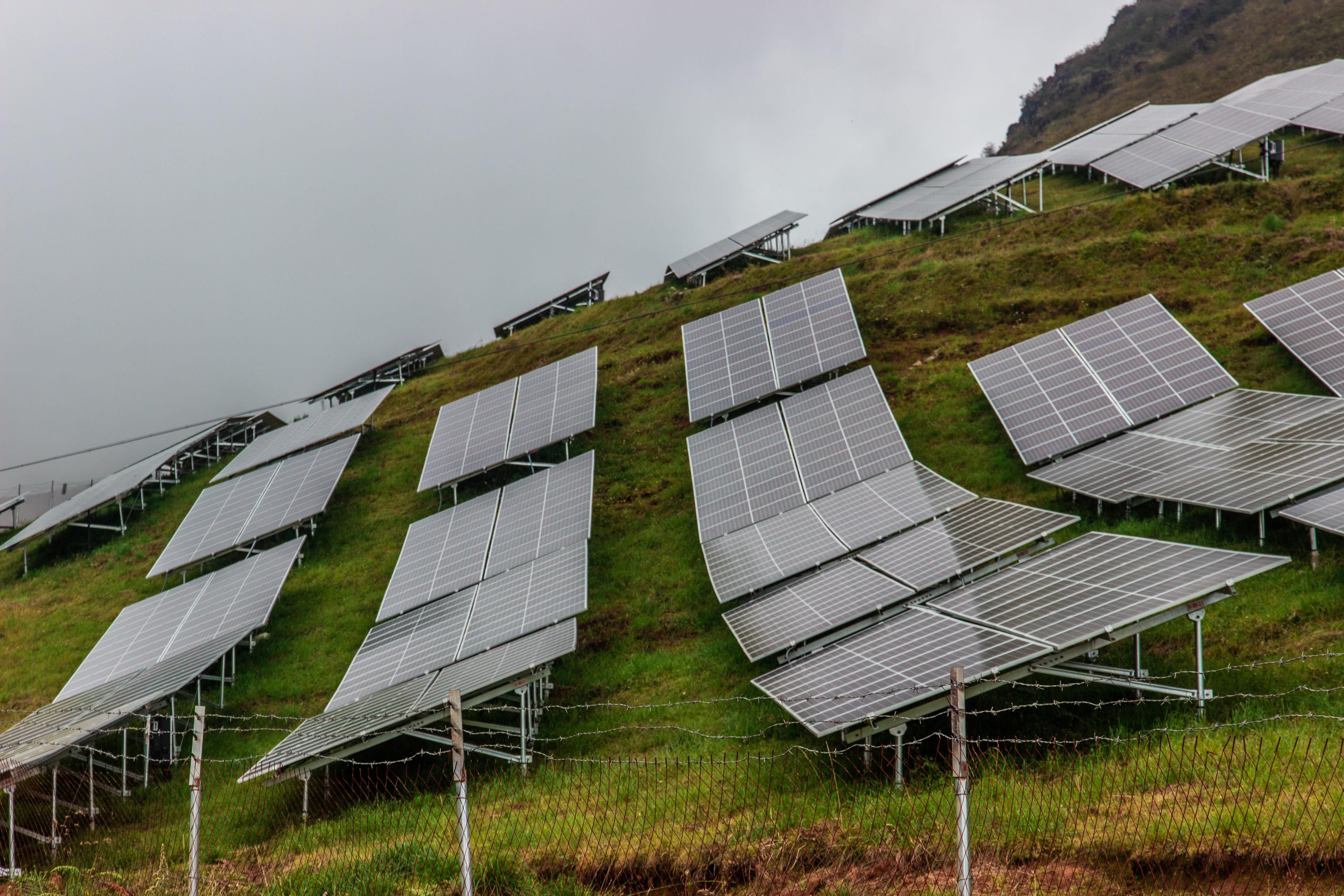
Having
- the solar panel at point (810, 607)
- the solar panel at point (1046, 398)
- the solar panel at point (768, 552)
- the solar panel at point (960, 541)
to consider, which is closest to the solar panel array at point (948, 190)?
the solar panel at point (1046, 398)

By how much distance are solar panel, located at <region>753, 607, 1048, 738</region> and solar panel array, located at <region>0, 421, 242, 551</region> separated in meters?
28.3

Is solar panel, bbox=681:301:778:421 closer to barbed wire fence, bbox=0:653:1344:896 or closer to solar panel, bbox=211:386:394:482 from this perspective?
barbed wire fence, bbox=0:653:1344:896

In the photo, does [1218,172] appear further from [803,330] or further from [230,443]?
[230,443]

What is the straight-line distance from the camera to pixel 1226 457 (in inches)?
745

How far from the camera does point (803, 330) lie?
2925 cm

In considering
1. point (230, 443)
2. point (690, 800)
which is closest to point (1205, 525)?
point (690, 800)

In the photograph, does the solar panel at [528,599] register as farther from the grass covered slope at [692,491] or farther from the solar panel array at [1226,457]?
the solar panel array at [1226,457]

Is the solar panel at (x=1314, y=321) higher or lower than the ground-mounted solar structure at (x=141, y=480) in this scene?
higher

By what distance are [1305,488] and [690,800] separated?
11.1m

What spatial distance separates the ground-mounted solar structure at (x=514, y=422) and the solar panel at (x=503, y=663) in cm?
992

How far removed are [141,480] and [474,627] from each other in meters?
22.2

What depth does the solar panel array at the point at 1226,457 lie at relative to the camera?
17.0m

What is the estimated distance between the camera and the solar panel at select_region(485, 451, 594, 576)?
2291cm

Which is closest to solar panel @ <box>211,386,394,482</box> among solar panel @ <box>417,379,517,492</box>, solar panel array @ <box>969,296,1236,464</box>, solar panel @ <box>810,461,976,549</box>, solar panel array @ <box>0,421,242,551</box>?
solar panel array @ <box>0,421,242,551</box>
